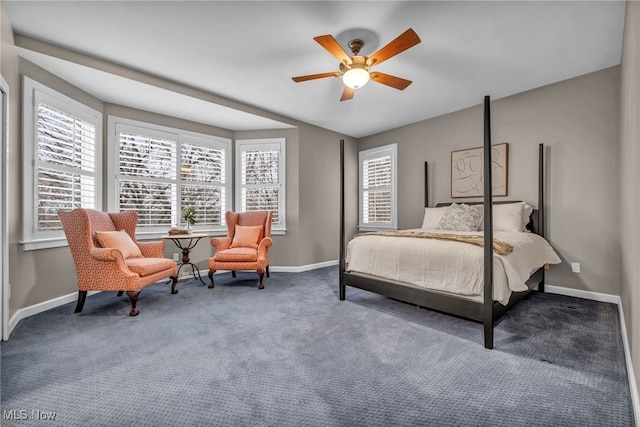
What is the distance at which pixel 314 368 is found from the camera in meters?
1.82

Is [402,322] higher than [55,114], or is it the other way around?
[55,114]

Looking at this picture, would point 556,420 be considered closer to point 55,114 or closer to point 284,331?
point 284,331

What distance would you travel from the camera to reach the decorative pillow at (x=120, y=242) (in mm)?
3000

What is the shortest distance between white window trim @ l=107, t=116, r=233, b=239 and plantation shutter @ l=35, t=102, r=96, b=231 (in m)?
0.22

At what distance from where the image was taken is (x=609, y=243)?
10.2 ft

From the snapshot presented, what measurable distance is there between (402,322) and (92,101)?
4469 millimetres

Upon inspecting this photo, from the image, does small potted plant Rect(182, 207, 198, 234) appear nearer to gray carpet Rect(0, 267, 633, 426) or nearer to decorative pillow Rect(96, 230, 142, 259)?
decorative pillow Rect(96, 230, 142, 259)

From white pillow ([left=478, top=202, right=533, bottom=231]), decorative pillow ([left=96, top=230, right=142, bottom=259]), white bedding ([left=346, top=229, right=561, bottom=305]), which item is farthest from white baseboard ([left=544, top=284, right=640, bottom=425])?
decorative pillow ([left=96, top=230, right=142, bottom=259])

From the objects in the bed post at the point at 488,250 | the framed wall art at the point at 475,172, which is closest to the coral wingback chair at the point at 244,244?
the bed post at the point at 488,250

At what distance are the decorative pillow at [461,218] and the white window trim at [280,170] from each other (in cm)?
255

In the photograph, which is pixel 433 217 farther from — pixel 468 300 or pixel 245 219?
pixel 245 219

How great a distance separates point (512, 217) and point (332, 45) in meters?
2.94

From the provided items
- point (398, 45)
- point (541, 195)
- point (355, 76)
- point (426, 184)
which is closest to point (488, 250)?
point (398, 45)

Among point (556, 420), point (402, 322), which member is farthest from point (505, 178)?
point (556, 420)
